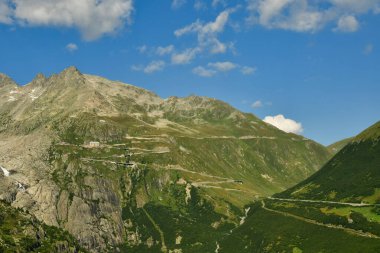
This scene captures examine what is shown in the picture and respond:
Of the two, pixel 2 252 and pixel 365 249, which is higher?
pixel 2 252

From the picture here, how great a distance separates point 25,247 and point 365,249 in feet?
488

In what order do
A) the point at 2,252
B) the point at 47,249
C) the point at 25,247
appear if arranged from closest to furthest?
the point at 2,252 → the point at 25,247 → the point at 47,249

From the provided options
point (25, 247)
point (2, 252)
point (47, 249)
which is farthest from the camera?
point (47, 249)

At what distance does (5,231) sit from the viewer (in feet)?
620

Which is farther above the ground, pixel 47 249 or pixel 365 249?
pixel 47 249

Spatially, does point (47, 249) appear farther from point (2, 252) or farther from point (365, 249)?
point (365, 249)

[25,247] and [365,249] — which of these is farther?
[365,249]

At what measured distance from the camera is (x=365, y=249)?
198000 mm

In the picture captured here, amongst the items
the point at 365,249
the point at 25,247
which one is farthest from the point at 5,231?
the point at 365,249

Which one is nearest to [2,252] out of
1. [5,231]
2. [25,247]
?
[25,247]

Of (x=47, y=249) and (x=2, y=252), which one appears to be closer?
(x=2, y=252)

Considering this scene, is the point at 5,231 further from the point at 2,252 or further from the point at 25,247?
the point at 2,252

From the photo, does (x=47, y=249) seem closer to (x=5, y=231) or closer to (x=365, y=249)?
(x=5, y=231)

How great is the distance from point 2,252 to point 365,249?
506ft
